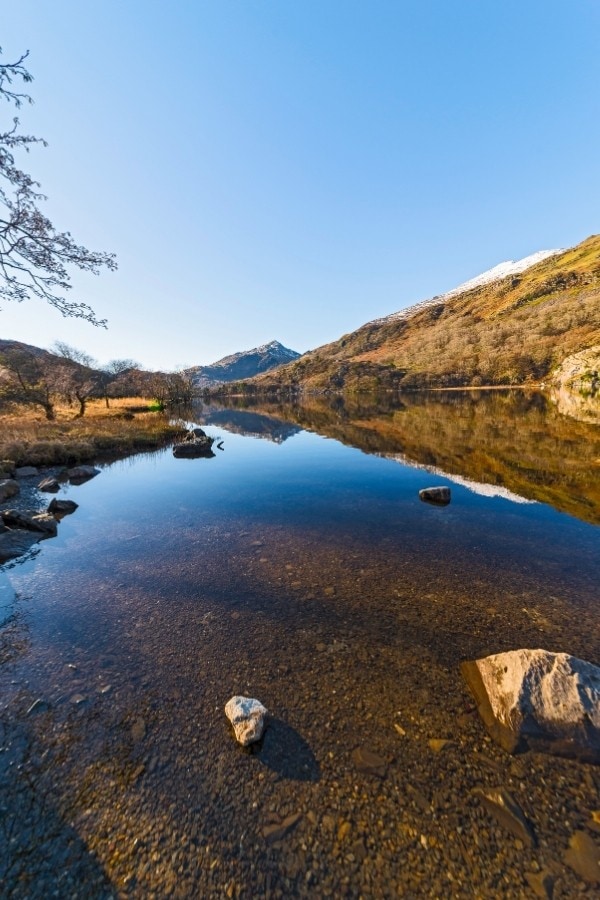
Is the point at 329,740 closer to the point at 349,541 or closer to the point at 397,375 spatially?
the point at 349,541

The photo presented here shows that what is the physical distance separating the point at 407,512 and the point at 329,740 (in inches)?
483

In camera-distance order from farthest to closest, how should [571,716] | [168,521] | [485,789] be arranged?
[168,521], [571,716], [485,789]

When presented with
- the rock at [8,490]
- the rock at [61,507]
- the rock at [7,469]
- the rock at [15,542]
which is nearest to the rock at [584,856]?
the rock at [15,542]

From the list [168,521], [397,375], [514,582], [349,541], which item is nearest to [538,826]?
[514,582]

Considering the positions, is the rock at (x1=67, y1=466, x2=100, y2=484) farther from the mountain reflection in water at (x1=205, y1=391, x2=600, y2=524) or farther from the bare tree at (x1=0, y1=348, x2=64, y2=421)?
the bare tree at (x1=0, y1=348, x2=64, y2=421)

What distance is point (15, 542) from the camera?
1361cm

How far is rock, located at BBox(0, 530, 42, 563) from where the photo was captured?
12909mm

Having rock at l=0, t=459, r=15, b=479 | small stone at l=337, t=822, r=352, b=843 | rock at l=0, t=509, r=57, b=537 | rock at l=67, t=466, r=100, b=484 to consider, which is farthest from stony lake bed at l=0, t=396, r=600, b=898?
rock at l=0, t=459, r=15, b=479

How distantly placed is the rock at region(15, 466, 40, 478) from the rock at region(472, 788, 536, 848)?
29344 millimetres

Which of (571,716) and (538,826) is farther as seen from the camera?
(571,716)

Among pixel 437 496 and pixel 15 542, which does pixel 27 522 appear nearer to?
pixel 15 542

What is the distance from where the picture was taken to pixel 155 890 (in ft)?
13.7

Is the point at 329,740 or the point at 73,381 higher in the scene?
the point at 73,381

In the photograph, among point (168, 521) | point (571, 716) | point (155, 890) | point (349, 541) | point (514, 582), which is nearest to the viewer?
point (155, 890)
